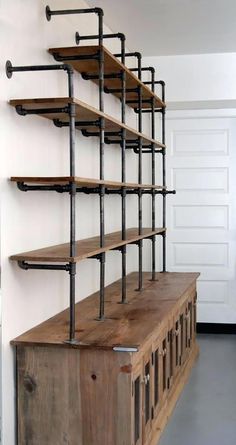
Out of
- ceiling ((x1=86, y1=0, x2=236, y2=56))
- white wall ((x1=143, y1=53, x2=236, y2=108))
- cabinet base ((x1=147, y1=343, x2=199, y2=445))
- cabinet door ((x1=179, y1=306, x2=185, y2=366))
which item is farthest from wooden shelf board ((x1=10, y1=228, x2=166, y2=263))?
white wall ((x1=143, y1=53, x2=236, y2=108))

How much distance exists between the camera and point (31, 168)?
10.4 ft

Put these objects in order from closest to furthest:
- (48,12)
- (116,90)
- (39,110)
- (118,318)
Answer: (39,110), (48,12), (118,318), (116,90)

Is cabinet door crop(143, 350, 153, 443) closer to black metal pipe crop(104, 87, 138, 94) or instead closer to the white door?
black metal pipe crop(104, 87, 138, 94)

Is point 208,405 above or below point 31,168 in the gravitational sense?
below

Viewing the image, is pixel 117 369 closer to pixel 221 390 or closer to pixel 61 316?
pixel 61 316

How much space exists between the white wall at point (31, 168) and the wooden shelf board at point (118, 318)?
95mm

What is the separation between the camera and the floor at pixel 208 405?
12.1ft

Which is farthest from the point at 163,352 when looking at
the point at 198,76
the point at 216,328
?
the point at 198,76

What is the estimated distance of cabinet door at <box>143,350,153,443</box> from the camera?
3207 millimetres

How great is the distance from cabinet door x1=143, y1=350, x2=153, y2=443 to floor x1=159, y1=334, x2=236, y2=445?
0.34m

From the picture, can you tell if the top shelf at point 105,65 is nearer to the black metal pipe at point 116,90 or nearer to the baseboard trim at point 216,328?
the black metal pipe at point 116,90

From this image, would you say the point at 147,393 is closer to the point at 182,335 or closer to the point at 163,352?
the point at 163,352

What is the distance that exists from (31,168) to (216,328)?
3.74m

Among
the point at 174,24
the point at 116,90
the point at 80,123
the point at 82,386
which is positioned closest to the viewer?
the point at 82,386
